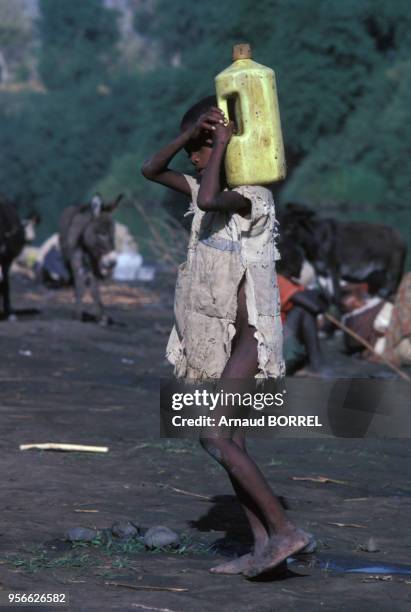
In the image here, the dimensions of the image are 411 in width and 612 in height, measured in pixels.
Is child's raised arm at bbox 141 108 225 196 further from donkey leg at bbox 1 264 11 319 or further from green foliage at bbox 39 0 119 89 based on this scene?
green foliage at bbox 39 0 119 89

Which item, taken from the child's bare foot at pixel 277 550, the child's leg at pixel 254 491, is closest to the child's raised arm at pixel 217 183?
the child's leg at pixel 254 491

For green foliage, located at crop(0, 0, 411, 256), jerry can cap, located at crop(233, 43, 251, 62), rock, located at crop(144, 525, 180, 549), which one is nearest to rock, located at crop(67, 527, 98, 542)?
rock, located at crop(144, 525, 180, 549)

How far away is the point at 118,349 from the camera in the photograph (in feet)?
49.1

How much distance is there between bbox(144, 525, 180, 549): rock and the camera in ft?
17.8

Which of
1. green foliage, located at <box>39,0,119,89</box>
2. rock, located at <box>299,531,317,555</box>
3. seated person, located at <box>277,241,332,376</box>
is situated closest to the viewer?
rock, located at <box>299,531,317,555</box>

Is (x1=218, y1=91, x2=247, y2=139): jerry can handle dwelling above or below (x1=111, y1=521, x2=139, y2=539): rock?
above

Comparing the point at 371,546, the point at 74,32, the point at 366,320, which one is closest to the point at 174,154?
the point at 371,546

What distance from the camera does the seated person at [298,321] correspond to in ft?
38.8

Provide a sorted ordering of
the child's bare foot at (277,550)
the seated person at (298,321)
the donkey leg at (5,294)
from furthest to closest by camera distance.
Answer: the donkey leg at (5,294)
the seated person at (298,321)
the child's bare foot at (277,550)

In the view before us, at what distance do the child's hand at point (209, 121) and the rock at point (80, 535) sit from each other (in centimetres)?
170

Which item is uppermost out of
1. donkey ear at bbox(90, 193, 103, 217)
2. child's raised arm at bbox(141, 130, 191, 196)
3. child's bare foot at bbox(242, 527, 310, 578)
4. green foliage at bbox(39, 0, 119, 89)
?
green foliage at bbox(39, 0, 119, 89)

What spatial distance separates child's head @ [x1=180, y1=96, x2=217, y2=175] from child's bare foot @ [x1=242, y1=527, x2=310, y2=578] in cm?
143

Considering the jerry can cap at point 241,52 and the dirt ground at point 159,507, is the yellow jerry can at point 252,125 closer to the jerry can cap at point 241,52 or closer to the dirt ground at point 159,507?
the jerry can cap at point 241,52

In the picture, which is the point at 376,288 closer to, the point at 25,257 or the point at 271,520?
the point at 271,520
